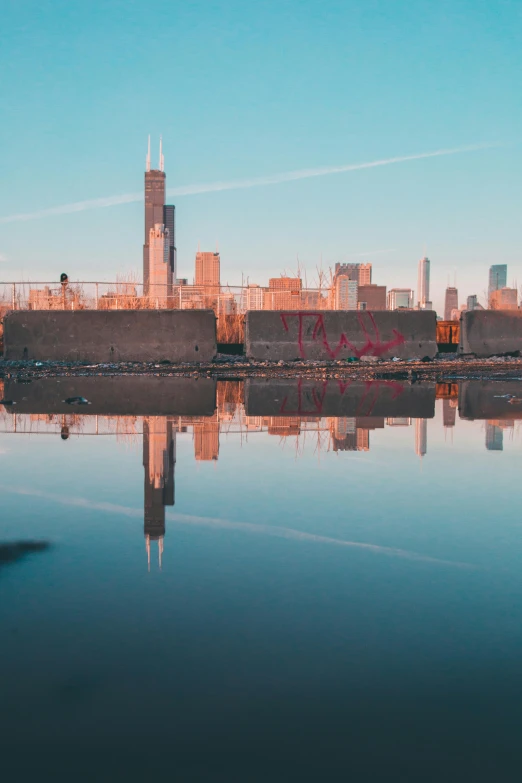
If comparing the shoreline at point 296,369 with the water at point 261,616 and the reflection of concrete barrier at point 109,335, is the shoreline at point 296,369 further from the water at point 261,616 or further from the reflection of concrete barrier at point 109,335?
the water at point 261,616

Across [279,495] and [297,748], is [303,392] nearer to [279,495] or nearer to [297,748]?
[279,495]

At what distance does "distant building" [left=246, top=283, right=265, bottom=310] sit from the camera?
2708 cm

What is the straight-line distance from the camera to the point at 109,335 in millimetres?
23156

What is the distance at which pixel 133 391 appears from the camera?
560 inches

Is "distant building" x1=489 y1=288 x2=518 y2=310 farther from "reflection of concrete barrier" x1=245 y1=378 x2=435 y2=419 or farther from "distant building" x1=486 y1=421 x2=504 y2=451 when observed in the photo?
"distant building" x1=486 y1=421 x2=504 y2=451

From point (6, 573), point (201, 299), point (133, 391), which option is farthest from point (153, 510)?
point (201, 299)

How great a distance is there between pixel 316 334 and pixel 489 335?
5945mm

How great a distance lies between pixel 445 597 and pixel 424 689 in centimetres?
92

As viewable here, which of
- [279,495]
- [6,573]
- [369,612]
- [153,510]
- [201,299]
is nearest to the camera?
[369,612]

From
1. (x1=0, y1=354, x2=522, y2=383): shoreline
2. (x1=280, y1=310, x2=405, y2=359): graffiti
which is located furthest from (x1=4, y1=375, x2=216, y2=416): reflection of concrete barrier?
(x1=280, y1=310, x2=405, y2=359): graffiti

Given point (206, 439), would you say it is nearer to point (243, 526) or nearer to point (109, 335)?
point (243, 526)

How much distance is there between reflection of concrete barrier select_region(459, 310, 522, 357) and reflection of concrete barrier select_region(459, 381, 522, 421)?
331 inches

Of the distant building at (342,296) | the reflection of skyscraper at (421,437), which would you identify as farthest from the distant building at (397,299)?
the reflection of skyscraper at (421,437)

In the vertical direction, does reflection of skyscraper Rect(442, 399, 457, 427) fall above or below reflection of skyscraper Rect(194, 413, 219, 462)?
above
